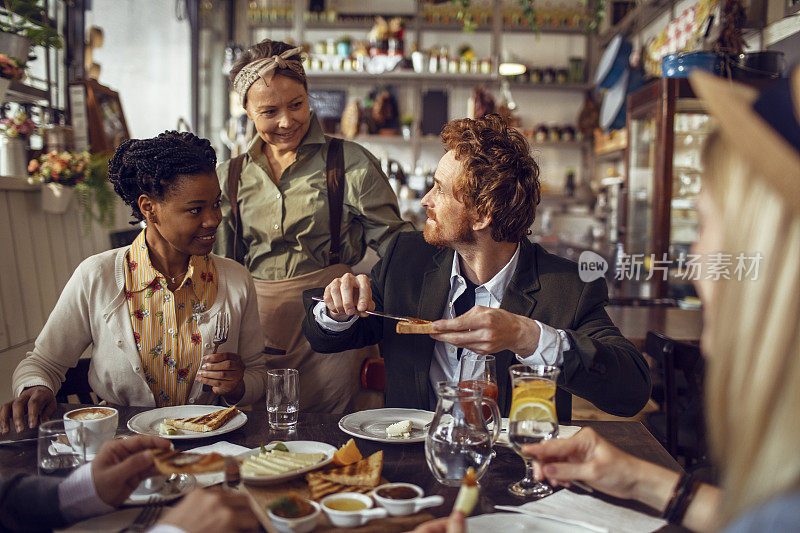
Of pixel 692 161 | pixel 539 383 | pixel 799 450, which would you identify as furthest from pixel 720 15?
pixel 799 450

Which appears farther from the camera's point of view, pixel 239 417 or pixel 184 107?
pixel 184 107

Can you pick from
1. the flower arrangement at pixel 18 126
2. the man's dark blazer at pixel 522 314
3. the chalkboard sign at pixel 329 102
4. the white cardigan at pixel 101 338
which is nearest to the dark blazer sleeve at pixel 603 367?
the man's dark blazer at pixel 522 314

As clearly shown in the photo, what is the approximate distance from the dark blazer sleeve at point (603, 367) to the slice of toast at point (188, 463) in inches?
36.3

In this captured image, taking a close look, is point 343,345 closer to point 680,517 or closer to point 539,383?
point 539,383

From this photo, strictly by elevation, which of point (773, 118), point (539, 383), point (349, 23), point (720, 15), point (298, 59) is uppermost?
point (349, 23)

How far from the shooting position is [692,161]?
173 inches

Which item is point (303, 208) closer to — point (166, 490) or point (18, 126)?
point (18, 126)

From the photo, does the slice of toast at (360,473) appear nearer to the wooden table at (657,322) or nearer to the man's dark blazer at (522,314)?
the man's dark blazer at (522,314)

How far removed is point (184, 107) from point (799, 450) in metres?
6.43

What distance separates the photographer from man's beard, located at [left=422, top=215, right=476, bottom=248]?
6.84 ft

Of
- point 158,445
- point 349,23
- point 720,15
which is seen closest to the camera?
point 158,445

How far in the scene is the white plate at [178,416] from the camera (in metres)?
1.58

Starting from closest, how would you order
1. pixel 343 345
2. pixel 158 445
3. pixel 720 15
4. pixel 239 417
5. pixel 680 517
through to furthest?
pixel 680 517 → pixel 158 445 → pixel 239 417 → pixel 343 345 → pixel 720 15

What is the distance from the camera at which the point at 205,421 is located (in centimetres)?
164
